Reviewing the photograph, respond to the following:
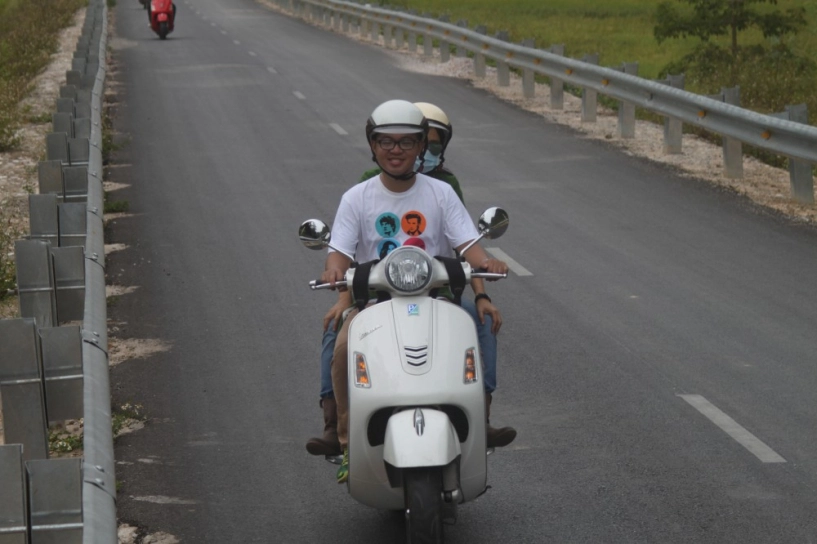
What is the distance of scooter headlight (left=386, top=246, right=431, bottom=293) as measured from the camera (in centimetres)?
545

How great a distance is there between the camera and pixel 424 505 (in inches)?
202

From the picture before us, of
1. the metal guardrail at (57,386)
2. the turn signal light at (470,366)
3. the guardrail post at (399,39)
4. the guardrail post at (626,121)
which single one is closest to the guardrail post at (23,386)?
the metal guardrail at (57,386)

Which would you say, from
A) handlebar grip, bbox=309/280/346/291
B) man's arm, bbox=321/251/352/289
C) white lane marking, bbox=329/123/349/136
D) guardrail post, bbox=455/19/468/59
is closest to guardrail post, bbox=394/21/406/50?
guardrail post, bbox=455/19/468/59

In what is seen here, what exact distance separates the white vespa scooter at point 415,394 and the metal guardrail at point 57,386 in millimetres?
976

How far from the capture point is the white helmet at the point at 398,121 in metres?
5.83

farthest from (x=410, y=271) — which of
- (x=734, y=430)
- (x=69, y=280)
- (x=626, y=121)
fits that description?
(x=626, y=121)

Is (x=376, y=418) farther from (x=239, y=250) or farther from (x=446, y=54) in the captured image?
(x=446, y=54)

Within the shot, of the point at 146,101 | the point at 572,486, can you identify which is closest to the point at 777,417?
the point at 572,486

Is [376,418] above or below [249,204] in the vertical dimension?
above

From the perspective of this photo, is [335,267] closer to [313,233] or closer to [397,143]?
[313,233]

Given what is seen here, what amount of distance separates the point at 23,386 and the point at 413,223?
1735 millimetres

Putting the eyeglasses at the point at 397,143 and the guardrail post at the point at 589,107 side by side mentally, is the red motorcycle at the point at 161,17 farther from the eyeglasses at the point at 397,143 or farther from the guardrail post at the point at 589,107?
the eyeglasses at the point at 397,143

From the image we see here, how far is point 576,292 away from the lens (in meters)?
10.5

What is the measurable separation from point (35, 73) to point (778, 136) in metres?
17.1
